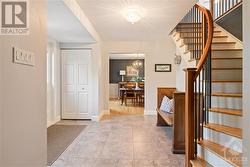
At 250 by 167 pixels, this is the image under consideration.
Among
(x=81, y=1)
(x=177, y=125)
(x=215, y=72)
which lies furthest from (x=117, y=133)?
(x=81, y=1)

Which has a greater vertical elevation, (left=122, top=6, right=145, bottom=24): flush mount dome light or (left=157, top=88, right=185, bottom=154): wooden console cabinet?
(left=122, top=6, right=145, bottom=24): flush mount dome light

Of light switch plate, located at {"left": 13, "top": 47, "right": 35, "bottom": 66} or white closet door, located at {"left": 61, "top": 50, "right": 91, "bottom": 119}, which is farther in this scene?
white closet door, located at {"left": 61, "top": 50, "right": 91, "bottom": 119}

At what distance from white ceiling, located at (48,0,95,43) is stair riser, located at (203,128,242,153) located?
255 cm

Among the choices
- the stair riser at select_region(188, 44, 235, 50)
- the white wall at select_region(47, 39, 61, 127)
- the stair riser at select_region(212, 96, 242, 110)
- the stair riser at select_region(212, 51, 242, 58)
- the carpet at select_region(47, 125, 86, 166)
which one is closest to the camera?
the stair riser at select_region(212, 96, 242, 110)

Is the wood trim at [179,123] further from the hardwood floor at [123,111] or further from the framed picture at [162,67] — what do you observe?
the framed picture at [162,67]

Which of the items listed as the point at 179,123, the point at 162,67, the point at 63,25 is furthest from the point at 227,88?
the point at 162,67

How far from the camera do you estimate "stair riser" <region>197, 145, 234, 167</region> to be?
2.18m

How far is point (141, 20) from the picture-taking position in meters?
4.61

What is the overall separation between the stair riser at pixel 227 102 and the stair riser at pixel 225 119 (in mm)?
224

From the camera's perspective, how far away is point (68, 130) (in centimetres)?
489

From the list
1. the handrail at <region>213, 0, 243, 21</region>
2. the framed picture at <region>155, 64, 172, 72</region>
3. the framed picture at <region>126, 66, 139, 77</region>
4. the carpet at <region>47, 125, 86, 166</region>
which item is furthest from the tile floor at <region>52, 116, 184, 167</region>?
the framed picture at <region>126, 66, 139, 77</region>

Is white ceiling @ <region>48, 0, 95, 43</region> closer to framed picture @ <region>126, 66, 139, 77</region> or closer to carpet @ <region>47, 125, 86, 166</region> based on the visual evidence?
carpet @ <region>47, 125, 86, 166</region>

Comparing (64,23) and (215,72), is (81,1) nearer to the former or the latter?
(64,23)

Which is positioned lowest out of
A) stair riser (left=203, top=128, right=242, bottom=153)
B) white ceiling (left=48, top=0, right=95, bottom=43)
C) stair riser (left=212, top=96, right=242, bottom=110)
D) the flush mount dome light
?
stair riser (left=203, top=128, right=242, bottom=153)
